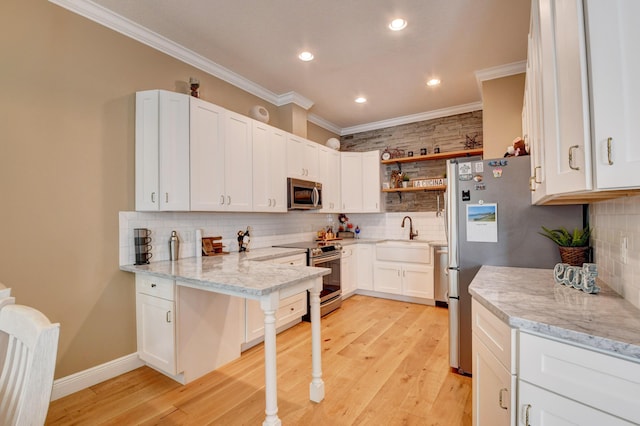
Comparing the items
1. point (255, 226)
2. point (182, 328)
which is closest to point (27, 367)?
point (182, 328)

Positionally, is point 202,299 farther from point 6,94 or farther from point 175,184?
point 6,94

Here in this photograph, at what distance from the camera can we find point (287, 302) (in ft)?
10.8

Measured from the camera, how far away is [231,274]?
6.85 ft

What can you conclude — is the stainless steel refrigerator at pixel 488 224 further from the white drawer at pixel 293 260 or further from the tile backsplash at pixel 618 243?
the white drawer at pixel 293 260

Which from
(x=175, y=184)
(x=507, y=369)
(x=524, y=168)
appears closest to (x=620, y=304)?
Answer: (x=507, y=369)

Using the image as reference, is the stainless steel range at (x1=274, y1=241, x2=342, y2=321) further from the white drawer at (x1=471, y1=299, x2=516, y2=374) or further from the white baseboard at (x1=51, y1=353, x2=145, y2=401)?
the white drawer at (x1=471, y1=299, x2=516, y2=374)

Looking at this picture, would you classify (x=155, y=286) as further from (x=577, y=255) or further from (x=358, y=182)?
(x=358, y=182)

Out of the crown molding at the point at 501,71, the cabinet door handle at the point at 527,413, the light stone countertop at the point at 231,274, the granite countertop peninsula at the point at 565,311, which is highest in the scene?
the crown molding at the point at 501,71

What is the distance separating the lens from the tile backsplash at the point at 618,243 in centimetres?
123

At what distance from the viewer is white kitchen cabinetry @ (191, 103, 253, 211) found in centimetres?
270

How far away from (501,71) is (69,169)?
4310 mm

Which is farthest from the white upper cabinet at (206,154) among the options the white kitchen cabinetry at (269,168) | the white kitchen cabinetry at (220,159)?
the white kitchen cabinetry at (269,168)

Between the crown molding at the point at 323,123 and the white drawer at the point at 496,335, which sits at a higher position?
the crown molding at the point at 323,123

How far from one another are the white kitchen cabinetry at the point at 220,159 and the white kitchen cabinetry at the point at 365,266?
2.26m
